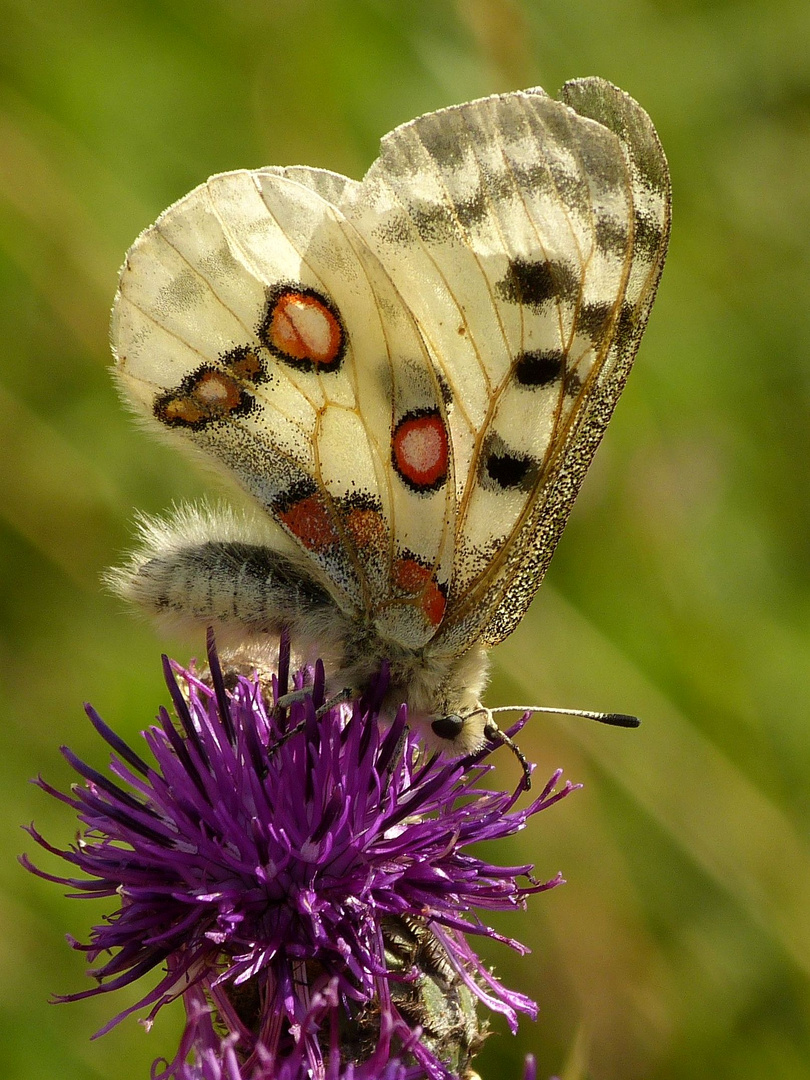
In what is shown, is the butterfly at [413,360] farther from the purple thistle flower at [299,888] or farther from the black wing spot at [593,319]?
the purple thistle flower at [299,888]

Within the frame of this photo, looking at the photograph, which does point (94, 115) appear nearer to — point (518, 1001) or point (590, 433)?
point (590, 433)

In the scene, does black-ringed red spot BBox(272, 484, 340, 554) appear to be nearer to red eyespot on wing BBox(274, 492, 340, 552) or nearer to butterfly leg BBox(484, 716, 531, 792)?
red eyespot on wing BBox(274, 492, 340, 552)

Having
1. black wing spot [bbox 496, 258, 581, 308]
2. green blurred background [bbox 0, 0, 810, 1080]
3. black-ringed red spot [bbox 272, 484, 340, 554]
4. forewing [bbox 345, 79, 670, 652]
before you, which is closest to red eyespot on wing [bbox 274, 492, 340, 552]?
black-ringed red spot [bbox 272, 484, 340, 554]

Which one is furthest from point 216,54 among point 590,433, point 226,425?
point 590,433

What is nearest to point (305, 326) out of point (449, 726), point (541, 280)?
point (541, 280)

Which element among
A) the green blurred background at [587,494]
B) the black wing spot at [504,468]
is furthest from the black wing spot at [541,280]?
the green blurred background at [587,494]

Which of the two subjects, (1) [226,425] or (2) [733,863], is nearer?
(1) [226,425]
